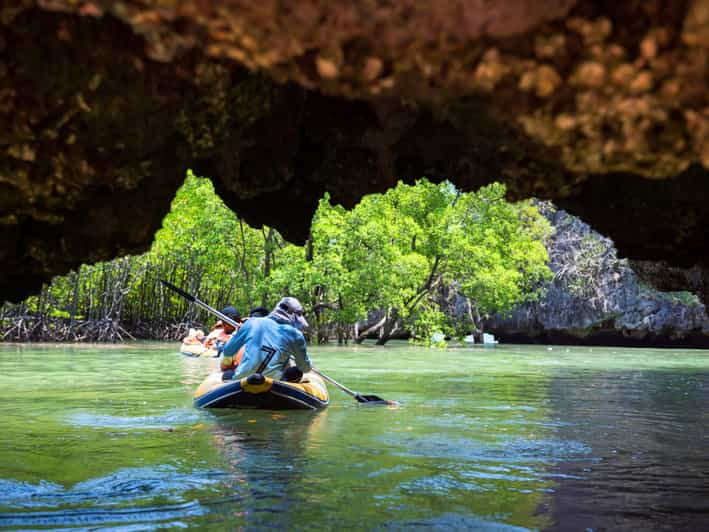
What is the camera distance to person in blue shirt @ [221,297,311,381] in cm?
1041

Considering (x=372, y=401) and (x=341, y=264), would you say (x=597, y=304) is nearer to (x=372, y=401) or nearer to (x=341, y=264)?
(x=341, y=264)

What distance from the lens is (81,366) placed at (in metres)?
18.5

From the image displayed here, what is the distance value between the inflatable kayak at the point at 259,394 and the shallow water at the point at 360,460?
0.17 meters

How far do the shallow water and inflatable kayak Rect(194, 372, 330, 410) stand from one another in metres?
0.17

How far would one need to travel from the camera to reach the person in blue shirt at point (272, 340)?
410 inches

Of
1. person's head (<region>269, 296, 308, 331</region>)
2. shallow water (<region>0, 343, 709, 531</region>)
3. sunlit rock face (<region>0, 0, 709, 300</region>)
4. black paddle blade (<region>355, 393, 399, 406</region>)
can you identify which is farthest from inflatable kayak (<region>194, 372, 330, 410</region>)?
sunlit rock face (<region>0, 0, 709, 300</region>)

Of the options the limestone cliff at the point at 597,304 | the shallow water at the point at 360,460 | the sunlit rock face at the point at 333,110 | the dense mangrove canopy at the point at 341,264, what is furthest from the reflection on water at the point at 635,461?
the limestone cliff at the point at 597,304

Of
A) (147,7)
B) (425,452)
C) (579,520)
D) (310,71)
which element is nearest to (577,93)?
(310,71)

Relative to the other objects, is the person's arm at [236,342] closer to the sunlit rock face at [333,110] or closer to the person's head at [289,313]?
the person's head at [289,313]

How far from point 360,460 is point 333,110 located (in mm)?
4029

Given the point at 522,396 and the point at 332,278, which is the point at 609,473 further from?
the point at 332,278

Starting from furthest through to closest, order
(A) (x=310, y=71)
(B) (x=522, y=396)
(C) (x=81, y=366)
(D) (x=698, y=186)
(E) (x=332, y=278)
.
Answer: (E) (x=332, y=278)
(C) (x=81, y=366)
(B) (x=522, y=396)
(D) (x=698, y=186)
(A) (x=310, y=71)

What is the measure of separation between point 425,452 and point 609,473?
1.76 m

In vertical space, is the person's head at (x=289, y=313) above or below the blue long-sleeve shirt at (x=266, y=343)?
above
